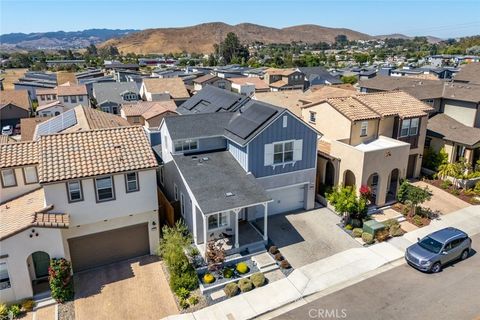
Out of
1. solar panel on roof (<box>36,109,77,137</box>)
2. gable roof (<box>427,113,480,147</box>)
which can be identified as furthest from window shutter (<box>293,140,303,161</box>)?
solar panel on roof (<box>36,109,77,137</box>)

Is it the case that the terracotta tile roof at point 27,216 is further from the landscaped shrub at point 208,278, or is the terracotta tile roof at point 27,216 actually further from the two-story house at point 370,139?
the two-story house at point 370,139

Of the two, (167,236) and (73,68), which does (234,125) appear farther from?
(73,68)

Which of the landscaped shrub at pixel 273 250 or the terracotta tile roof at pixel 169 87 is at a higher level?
the terracotta tile roof at pixel 169 87

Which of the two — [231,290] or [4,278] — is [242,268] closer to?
[231,290]

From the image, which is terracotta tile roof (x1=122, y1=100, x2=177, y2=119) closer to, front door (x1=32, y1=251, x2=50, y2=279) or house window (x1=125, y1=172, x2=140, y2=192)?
house window (x1=125, y1=172, x2=140, y2=192)

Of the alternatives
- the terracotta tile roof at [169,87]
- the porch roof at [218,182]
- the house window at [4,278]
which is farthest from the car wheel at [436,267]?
the terracotta tile roof at [169,87]

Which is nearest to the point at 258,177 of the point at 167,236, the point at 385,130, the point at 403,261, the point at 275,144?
the point at 275,144

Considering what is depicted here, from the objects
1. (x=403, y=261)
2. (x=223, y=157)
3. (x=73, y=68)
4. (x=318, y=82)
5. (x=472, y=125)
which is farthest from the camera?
(x=73, y=68)
